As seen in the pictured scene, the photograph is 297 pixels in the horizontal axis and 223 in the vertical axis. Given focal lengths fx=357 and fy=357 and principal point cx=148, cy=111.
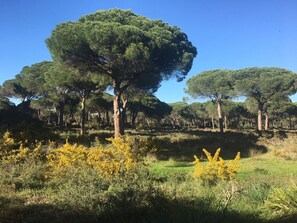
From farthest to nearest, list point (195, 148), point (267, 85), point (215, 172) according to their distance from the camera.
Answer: point (267, 85) → point (195, 148) → point (215, 172)

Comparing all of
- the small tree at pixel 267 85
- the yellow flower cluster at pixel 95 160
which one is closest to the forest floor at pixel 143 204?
the yellow flower cluster at pixel 95 160

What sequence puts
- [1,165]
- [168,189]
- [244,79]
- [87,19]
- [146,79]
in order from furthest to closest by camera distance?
[244,79] → [146,79] → [87,19] → [1,165] → [168,189]

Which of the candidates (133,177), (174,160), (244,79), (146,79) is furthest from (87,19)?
(244,79)

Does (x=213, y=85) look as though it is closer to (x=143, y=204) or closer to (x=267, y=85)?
(x=267, y=85)

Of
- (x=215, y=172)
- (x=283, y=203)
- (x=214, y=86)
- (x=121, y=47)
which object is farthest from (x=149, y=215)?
(x=214, y=86)

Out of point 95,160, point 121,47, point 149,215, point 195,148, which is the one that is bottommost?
point 149,215

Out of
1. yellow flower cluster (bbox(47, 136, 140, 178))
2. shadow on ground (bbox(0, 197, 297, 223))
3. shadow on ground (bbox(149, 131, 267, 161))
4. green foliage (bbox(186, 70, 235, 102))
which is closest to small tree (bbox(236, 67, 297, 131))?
green foliage (bbox(186, 70, 235, 102))

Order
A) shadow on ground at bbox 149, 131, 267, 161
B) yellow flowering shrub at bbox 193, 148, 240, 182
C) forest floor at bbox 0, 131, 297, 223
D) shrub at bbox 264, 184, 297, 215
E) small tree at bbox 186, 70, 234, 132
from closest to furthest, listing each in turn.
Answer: forest floor at bbox 0, 131, 297, 223 → shrub at bbox 264, 184, 297, 215 → yellow flowering shrub at bbox 193, 148, 240, 182 → shadow on ground at bbox 149, 131, 267, 161 → small tree at bbox 186, 70, 234, 132

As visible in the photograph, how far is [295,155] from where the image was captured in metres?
18.3

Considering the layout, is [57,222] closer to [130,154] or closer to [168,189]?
[168,189]

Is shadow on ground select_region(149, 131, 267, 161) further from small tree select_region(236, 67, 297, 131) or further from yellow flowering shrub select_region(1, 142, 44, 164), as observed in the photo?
small tree select_region(236, 67, 297, 131)

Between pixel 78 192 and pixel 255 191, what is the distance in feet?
11.7

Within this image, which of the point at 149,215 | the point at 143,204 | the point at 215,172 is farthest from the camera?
the point at 215,172

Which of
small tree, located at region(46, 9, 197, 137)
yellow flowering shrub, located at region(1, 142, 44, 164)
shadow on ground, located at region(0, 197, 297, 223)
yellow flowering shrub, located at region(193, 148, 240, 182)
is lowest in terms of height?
shadow on ground, located at region(0, 197, 297, 223)
